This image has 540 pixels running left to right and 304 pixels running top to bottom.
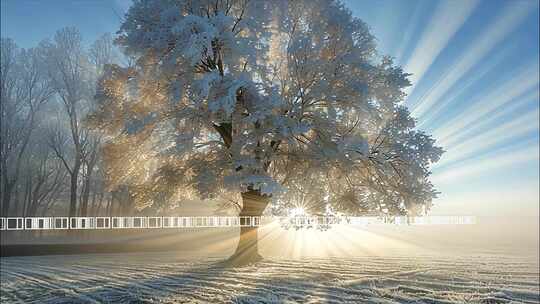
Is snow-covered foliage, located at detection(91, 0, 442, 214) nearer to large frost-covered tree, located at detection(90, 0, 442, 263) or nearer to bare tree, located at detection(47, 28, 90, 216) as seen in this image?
large frost-covered tree, located at detection(90, 0, 442, 263)

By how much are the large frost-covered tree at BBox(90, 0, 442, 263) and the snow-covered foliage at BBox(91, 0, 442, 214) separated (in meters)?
0.04

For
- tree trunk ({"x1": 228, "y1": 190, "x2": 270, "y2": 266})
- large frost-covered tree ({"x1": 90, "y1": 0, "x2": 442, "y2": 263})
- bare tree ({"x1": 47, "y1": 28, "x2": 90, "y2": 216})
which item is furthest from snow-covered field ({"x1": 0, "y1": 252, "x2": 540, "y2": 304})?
bare tree ({"x1": 47, "y1": 28, "x2": 90, "y2": 216})

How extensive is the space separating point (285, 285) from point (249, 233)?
20.2 ft

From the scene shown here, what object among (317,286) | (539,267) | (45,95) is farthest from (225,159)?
(45,95)

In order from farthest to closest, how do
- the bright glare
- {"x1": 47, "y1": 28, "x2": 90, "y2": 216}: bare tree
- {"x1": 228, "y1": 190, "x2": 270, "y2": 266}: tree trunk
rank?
{"x1": 47, "y1": 28, "x2": 90, "y2": 216}: bare tree < {"x1": 228, "y1": 190, "x2": 270, "y2": 266}: tree trunk < the bright glare

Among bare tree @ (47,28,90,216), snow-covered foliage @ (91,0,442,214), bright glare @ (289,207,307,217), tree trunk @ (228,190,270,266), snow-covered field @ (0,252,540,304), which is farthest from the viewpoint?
bare tree @ (47,28,90,216)

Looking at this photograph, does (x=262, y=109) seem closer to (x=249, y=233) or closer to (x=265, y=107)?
(x=265, y=107)

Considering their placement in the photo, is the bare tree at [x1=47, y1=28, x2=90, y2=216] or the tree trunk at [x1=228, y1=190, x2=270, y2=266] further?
the bare tree at [x1=47, y1=28, x2=90, y2=216]

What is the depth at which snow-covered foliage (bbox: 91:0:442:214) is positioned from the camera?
14000mm

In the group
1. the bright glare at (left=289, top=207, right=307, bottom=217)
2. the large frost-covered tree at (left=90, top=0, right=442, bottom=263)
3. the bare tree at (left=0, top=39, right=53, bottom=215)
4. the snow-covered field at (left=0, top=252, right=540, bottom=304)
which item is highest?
the bare tree at (left=0, top=39, right=53, bottom=215)

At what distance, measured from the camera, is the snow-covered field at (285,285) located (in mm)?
9688

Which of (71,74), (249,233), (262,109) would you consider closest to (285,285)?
(262,109)

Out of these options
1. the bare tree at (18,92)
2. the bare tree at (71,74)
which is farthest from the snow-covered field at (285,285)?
the bare tree at (18,92)

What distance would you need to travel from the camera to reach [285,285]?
11.4m
